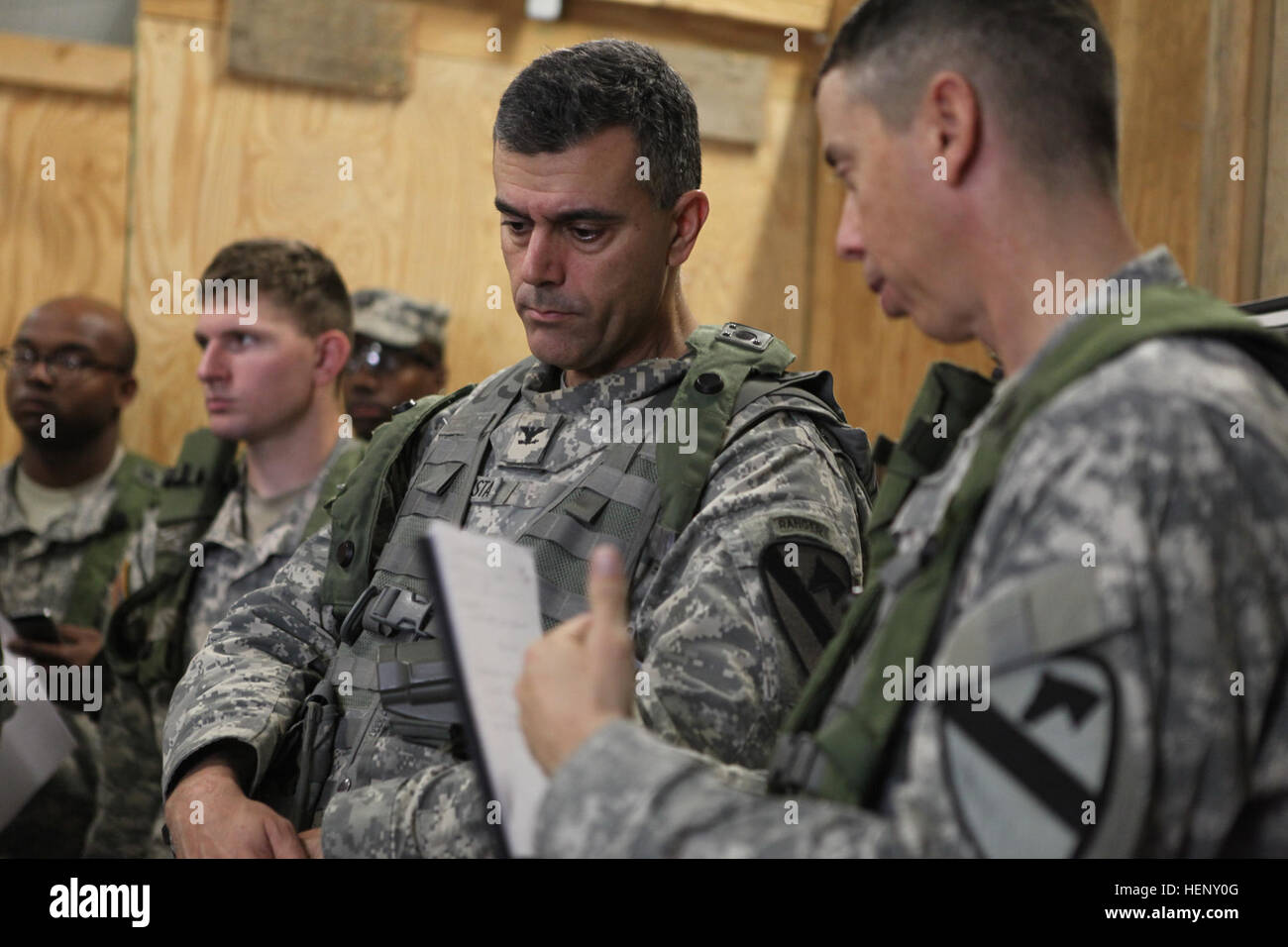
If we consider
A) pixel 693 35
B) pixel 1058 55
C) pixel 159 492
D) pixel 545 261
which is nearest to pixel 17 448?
pixel 159 492

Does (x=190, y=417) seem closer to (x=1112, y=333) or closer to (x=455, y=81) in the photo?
(x=455, y=81)

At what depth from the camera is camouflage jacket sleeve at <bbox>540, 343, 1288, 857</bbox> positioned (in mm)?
891

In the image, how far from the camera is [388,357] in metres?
4.05

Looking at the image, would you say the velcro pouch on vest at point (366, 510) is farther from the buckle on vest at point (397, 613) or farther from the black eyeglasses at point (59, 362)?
the black eyeglasses at point (59, 362)

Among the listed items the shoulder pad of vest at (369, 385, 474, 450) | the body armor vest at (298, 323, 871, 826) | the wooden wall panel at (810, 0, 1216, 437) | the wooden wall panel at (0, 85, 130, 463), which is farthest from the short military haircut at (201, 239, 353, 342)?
the wooden wall panel at (810, 0, 1216, 437)

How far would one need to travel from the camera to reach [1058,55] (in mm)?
1167

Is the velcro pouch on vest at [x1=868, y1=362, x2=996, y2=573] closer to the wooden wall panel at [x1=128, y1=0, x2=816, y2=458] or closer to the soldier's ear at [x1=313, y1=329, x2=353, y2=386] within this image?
the soldier's ear at [x1=313, y1=329, x2=353, y2=386]

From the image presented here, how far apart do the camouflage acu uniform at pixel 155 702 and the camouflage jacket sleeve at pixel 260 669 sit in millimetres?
1133

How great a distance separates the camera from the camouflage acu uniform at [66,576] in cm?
354

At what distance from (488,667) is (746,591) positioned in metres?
0.52

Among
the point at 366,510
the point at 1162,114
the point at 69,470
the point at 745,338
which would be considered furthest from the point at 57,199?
the point at 1162,114

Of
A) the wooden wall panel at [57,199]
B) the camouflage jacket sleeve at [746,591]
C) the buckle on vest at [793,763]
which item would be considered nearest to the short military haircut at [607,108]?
the camouflage jacket sleeve at [746,591]

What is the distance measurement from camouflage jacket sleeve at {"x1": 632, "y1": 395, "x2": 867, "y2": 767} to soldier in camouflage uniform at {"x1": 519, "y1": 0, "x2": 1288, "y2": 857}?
30cm
